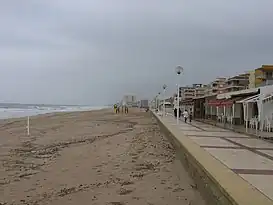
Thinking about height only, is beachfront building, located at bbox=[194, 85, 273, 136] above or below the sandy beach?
above

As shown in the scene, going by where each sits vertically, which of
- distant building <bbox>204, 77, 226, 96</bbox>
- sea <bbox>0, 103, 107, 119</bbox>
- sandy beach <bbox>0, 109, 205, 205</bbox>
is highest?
distant building <bbox>204, 77, 226, 96</bbox>

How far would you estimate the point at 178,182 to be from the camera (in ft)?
24.6

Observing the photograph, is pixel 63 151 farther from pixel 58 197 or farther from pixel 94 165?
pixel 58 197

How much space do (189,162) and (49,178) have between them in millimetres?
3152

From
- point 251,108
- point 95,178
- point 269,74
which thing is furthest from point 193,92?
point 95,178

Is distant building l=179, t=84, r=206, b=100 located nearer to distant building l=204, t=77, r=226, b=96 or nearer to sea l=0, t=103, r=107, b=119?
distant building l=204, t=77, r=226, b=96

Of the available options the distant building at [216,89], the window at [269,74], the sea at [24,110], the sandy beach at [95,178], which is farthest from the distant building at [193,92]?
the sandy beach at [95,178]

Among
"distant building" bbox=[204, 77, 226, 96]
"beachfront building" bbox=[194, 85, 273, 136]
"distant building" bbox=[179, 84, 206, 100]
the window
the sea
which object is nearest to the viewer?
"beachfront building" bbox=[194, 85, 273, 136]

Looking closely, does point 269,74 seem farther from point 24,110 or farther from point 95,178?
point 24,110

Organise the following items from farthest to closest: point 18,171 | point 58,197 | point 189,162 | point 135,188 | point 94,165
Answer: point 94,165 → point 18,171 → point 189,162 → point 135,188 → point 58,197

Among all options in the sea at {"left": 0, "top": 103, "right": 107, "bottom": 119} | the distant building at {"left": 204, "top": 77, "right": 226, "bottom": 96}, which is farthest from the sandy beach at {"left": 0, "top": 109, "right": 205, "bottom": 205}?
the sea at {"left": 0, "top": 103, "right": 107, "bottom": 119}

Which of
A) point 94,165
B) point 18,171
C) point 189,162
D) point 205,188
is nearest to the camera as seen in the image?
point 205,188

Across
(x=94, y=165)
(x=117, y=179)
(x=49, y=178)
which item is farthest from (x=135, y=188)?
(x=94, y=165)

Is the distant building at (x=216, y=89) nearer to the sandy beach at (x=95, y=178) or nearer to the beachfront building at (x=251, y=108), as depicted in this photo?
the beachfront building at (x=251, y=108)
